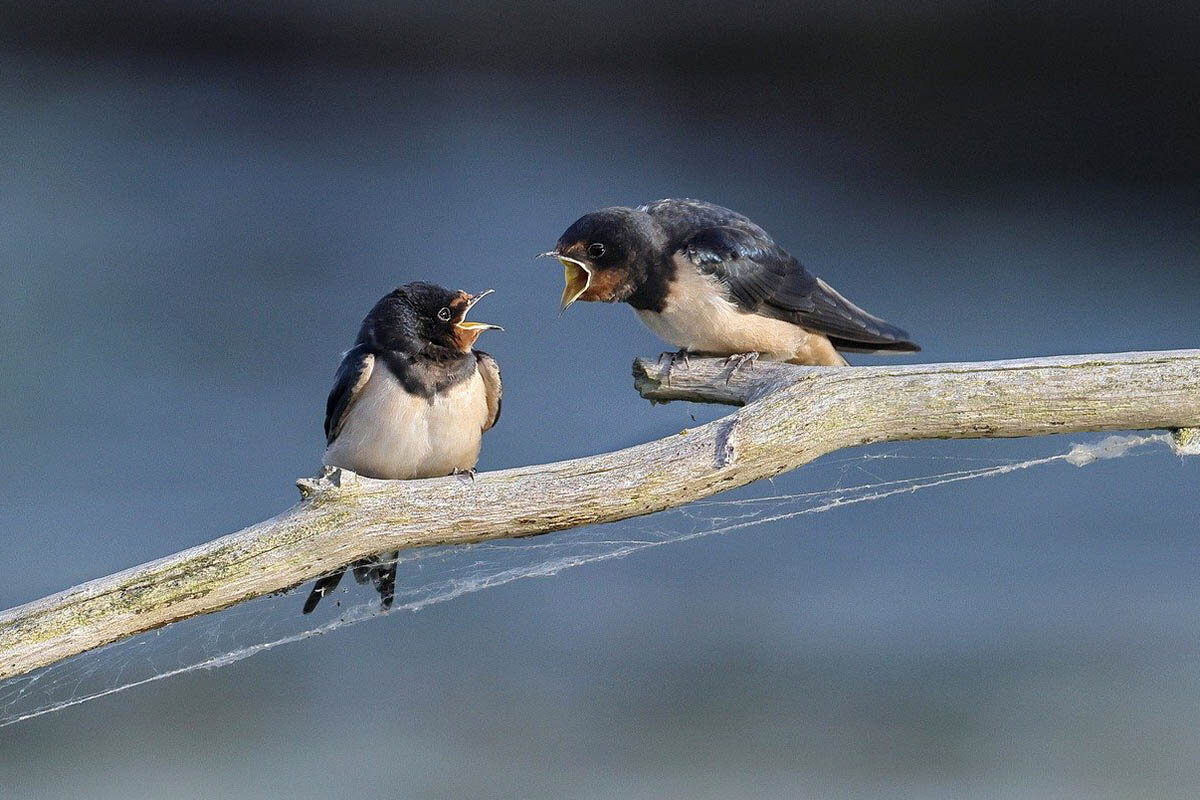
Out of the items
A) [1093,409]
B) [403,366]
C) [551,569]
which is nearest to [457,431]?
[403,366]

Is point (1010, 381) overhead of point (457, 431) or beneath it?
beneath

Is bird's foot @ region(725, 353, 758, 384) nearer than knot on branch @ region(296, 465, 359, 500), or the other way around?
knot on branch @ region(296, 465, 359, 500)

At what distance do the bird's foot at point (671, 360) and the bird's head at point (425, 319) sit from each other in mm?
322

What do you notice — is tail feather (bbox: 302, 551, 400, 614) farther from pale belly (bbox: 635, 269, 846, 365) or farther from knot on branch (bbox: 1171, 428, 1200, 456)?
knot on branch (bbox: 1171, 428, 1200, 456)

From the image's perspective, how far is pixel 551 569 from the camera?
73.1 inches

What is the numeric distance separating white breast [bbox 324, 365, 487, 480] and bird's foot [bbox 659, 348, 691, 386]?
309 millimetres

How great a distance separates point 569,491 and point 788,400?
34cm

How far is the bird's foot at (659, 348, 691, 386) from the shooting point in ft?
6.54

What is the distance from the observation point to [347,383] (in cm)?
192

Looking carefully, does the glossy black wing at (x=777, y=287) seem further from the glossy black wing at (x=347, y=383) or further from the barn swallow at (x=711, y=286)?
the glossy black wing at (x=347, y=383)

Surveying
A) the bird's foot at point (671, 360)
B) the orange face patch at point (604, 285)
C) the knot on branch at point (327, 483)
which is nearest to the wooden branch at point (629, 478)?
the knot on branch at point (327, 483)

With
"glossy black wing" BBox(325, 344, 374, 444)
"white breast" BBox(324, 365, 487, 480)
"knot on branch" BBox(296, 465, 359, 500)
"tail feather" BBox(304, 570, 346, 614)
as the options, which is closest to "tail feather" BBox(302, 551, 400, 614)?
"tail feather" BBox(304, 570, 346, 614)

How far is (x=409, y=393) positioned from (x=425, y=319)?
0.12 metres

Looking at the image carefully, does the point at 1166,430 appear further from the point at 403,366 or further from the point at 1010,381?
the point at 403,366
